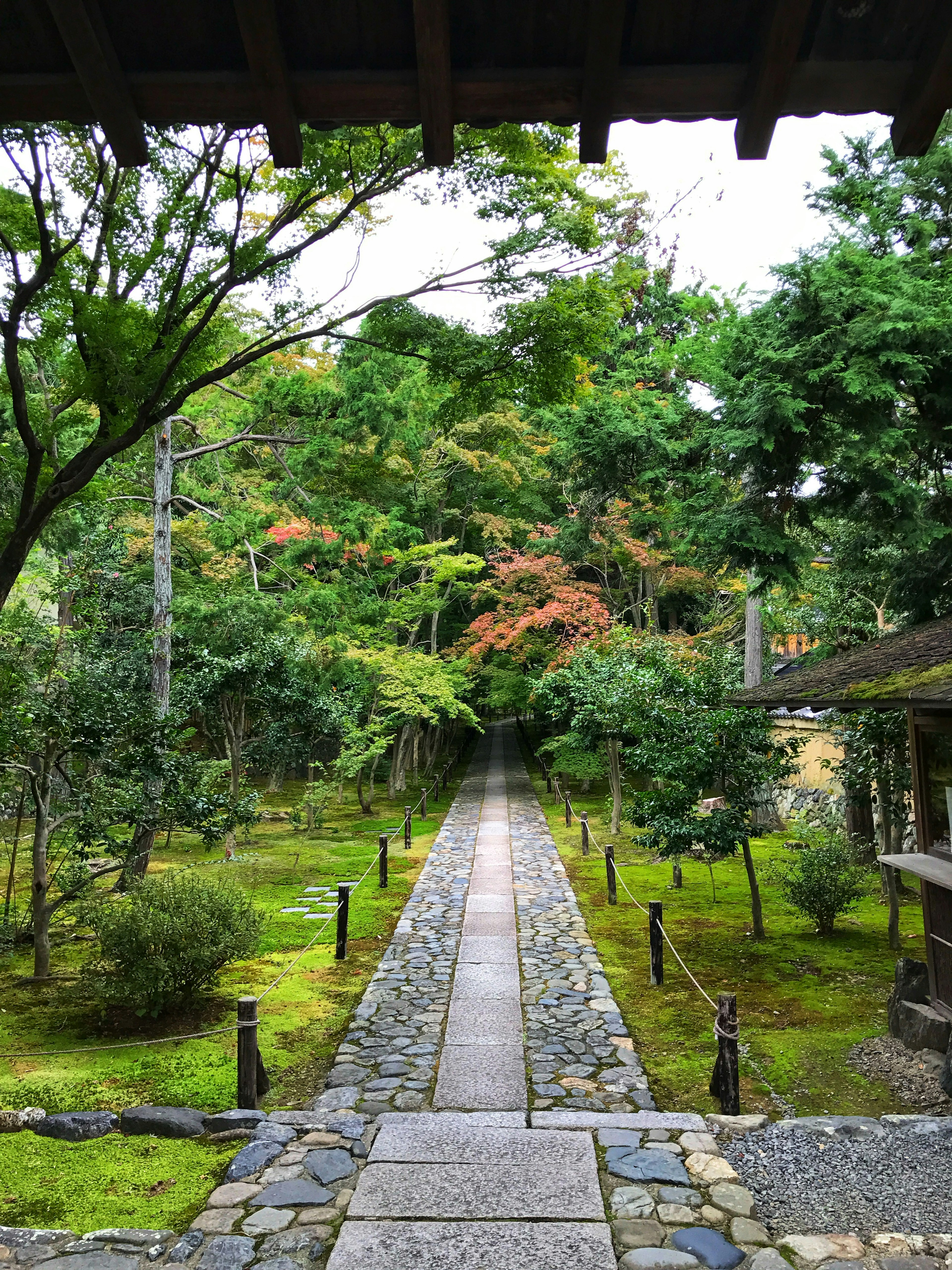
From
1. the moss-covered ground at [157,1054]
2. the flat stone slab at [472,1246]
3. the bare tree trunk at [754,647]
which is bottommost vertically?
the moss-covered ground at [157,1054]

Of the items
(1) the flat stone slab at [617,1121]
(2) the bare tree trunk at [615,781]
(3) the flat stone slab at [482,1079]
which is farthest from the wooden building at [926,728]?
(2) the bare tree trunk at [615,781]

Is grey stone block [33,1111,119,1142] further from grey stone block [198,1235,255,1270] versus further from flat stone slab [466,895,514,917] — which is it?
flat stone slab [466,895,514,917]

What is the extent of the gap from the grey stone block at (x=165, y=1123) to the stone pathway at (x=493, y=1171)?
0.10 meters

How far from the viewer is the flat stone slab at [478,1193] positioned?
4.30m

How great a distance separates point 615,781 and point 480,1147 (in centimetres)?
1253

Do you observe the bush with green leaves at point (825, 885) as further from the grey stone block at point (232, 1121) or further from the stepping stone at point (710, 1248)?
the grey stone block at point (232, 1121)

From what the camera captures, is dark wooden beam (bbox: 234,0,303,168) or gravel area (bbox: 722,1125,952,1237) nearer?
dark wooden beam (bbox: 234,0,303,168)

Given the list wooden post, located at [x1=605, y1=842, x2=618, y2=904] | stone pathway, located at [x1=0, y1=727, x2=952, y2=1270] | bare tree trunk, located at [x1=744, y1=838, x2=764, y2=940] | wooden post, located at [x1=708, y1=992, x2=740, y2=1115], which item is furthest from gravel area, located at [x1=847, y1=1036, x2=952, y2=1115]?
wooden post, located at [x1=605, y1=842, x2=618, y2=904]

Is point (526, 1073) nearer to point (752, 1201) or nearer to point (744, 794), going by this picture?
point (752, 1201)

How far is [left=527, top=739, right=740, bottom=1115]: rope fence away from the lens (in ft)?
18.4

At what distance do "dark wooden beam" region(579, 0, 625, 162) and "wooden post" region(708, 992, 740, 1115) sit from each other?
4.95m

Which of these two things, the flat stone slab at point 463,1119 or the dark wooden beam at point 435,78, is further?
the flat stone slab at point 463,1119

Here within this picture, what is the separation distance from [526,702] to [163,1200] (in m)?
21.4

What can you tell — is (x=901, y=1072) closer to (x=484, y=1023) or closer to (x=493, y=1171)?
(x=484, y=1023)
